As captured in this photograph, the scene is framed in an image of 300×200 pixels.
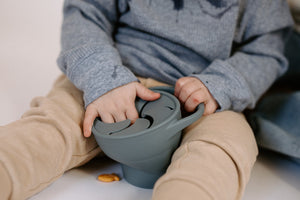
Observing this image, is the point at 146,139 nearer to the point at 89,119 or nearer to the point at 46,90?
the point at 89,119

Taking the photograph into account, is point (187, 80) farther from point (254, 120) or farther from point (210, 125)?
point (254, 120)

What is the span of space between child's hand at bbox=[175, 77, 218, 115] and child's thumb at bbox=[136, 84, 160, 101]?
5 centimetres

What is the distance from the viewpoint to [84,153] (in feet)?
2.10

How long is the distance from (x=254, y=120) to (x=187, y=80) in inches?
8.6

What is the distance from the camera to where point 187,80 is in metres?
0.68

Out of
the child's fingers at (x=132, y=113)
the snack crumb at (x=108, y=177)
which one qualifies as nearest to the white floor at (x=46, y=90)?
the snack crumb at (x=108, y=177)

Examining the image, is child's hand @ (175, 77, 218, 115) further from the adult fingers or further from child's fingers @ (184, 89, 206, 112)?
the adult fingers

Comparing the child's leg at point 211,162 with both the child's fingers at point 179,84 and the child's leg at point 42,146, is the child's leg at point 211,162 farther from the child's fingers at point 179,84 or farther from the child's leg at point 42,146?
the child's leg at point 42,146

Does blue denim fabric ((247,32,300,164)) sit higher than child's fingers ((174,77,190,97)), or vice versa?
child's fingers ((174,77,190,97))

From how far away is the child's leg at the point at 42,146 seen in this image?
52 centimetres

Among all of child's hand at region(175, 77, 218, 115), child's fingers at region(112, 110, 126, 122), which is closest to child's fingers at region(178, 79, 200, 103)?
child's hand at region(175, 77, 218, 115)

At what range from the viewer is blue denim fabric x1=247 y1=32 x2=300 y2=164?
71 cm

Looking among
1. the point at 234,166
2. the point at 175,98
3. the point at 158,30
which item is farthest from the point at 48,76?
the point at 234,166

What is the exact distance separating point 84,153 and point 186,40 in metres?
0.30
